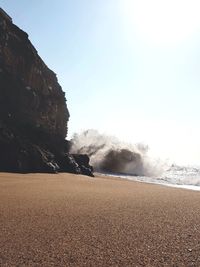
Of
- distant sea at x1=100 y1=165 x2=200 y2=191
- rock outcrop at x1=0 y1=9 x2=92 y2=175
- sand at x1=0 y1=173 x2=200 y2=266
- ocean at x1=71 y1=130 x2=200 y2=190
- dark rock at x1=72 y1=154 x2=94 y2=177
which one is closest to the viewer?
sand at x1=0 y1=173 x2=200 y2=266

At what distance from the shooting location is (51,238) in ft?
24.1

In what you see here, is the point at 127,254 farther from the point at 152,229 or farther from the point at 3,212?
the point at 3,212

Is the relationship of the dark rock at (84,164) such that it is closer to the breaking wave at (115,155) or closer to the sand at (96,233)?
the breaking wave at (115,155)

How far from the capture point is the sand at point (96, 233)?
20.4 ft

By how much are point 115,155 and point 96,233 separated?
1770 inches

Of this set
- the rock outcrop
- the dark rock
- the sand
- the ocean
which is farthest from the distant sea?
the sand

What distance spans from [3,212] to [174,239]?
181 inches

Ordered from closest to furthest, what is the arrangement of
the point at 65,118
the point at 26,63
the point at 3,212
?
1. the point at 3,212
2. the point at 26,63
3. the point at 65,118

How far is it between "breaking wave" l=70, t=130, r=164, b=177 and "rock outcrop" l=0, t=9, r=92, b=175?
14234mm

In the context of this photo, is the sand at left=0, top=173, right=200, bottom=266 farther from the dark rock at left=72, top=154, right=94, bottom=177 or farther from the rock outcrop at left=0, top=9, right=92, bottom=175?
the dark rock at left=72, top=154, right=94, bottom=177

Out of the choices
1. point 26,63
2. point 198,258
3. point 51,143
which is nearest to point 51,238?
point 198,258

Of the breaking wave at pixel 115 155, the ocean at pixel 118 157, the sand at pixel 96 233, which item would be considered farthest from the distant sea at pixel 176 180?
the sand at pixel 96 233

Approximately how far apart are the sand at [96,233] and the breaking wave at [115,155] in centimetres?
3669

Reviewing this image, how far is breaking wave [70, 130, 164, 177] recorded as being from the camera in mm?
50906
